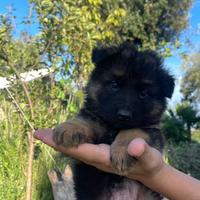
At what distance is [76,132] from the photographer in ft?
5.83

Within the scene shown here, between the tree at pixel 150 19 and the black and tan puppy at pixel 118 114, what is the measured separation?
8.95 m

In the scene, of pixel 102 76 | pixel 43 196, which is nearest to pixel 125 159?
pixel 102 76

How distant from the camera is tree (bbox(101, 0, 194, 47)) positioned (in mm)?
11367

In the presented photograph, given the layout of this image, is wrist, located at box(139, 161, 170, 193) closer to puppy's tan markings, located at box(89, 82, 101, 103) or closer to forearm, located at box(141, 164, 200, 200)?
forearm, located at box(141, 164, 200, 200)

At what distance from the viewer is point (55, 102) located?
160 inches

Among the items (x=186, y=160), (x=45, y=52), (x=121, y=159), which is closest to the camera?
(x=121, y=159)

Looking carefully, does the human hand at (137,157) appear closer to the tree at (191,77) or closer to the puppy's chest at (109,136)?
the puppy's chest at (109,136)

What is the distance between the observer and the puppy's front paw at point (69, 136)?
174 centimetres

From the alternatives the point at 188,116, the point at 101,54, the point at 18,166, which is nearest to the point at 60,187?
the point at 18,166

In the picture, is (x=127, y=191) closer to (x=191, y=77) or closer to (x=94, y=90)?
(x=94, y=90)

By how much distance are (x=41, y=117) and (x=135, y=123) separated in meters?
2.32

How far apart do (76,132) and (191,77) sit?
1523cm

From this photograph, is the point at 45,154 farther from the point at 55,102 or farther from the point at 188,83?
the point at 188,83

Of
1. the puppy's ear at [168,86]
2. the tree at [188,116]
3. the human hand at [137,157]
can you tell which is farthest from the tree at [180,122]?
the human hand at [137,157]
